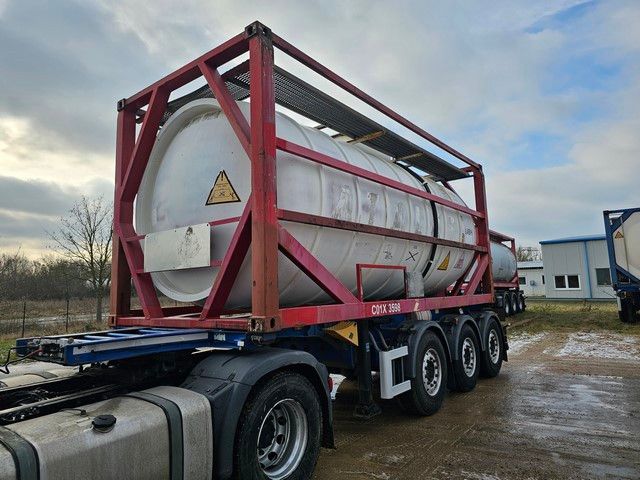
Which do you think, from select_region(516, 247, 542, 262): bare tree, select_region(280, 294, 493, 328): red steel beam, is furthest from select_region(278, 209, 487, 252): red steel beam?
→ select_region(516, 247, 542, 262): bare tree

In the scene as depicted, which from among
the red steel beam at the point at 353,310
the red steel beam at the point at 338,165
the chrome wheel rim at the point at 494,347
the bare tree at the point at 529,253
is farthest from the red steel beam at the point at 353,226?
the bare tree at the point at 529,253

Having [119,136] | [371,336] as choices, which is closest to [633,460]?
[371,336]

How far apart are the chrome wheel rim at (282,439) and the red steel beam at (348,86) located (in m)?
3.09

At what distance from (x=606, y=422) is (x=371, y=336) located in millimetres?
2851

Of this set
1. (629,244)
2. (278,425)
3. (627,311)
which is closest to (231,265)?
(278,425)

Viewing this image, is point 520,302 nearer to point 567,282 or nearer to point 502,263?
point 502,263

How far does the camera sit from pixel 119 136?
5.09m

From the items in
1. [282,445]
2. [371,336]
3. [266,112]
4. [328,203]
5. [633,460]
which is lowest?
[633,460]

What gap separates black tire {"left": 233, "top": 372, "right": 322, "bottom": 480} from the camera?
10.4ft

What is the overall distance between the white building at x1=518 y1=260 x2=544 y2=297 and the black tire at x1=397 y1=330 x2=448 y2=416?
40740mm

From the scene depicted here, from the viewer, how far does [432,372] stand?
19.4 ft

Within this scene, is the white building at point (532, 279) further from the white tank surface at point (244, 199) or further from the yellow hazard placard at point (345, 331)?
the yellow hazard placard at point (345, 331)

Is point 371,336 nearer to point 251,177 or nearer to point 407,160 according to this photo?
point 251,177

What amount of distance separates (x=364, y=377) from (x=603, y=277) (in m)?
31.2
